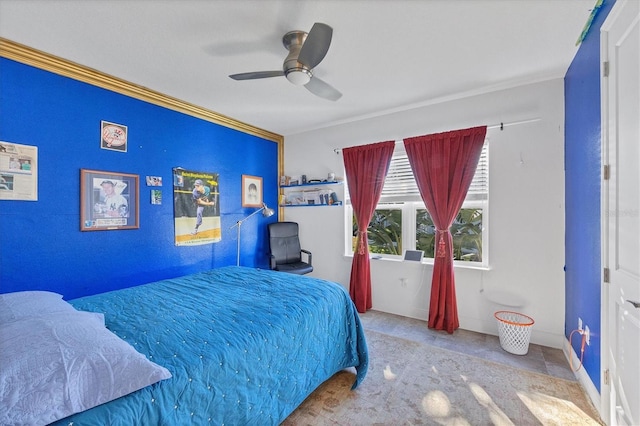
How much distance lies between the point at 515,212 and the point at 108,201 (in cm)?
390

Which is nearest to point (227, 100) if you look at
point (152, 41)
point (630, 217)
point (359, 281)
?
point (152, 41)

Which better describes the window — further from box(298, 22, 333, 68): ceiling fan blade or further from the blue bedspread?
box(298, 22, 333, 68): ceiling fan blade

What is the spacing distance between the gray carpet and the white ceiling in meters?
2.52

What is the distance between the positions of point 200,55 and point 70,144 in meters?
1.33

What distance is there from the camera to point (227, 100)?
3045 millimetres

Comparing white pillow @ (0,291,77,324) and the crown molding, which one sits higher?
the crown molding

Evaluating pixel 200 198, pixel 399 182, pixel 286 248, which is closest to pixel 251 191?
pixel 200 198

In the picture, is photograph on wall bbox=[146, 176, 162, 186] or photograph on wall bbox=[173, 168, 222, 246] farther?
photograph on wall bbox=[173, 168, 222, 246]

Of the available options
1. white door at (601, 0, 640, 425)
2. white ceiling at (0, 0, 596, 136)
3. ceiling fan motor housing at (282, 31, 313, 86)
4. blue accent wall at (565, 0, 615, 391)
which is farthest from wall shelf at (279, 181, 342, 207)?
A: white door at (601, 0, 640, 425)

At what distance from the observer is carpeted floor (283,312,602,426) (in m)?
1.70

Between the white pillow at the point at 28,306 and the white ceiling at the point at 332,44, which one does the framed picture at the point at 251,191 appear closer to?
the white ceiling at the point at 332,44

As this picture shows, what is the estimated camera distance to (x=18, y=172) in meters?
2.05

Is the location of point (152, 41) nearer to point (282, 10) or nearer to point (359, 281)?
point (282, 10)

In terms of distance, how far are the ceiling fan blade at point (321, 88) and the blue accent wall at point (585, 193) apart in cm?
169
